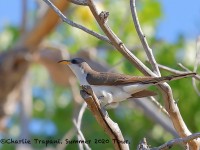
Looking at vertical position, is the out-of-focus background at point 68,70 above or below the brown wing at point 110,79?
above

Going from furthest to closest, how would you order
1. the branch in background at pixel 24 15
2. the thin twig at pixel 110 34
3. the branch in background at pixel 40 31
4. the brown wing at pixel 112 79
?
the branch in background at pixel 24 15, the branch in background at pixel 40 31, the brown wing at pixel 112 79, the thin twig at pixel 110 34

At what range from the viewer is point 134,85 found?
3.02 meters

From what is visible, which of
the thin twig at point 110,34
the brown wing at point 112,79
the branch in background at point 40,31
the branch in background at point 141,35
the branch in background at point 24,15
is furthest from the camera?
the branch in background at point 24,15

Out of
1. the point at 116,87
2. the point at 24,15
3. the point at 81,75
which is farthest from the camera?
the point at 24,15

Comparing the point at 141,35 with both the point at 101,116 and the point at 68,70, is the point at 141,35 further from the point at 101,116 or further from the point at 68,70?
the point at 68,70

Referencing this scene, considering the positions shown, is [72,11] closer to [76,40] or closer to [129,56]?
[76,40]

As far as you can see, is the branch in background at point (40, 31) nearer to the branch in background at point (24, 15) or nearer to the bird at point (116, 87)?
the branch in background at point (24, 15)

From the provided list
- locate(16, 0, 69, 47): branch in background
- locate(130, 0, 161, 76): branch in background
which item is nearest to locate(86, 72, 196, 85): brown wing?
locate(130, 0, 161, 76): branch in background

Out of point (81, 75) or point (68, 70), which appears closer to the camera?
point (81, 75)

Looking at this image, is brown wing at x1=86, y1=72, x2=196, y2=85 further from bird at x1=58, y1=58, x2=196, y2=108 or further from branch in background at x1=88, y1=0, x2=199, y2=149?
branch in background at x1=88, y1=0, x2=199, y2=149

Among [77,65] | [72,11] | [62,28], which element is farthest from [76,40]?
[77,65]

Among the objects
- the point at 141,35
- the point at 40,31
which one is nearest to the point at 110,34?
the point at 141,35

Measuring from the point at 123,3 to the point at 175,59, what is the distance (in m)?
0.96

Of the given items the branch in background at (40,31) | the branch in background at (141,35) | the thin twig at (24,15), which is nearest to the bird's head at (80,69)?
the branch in background at (141,35)
